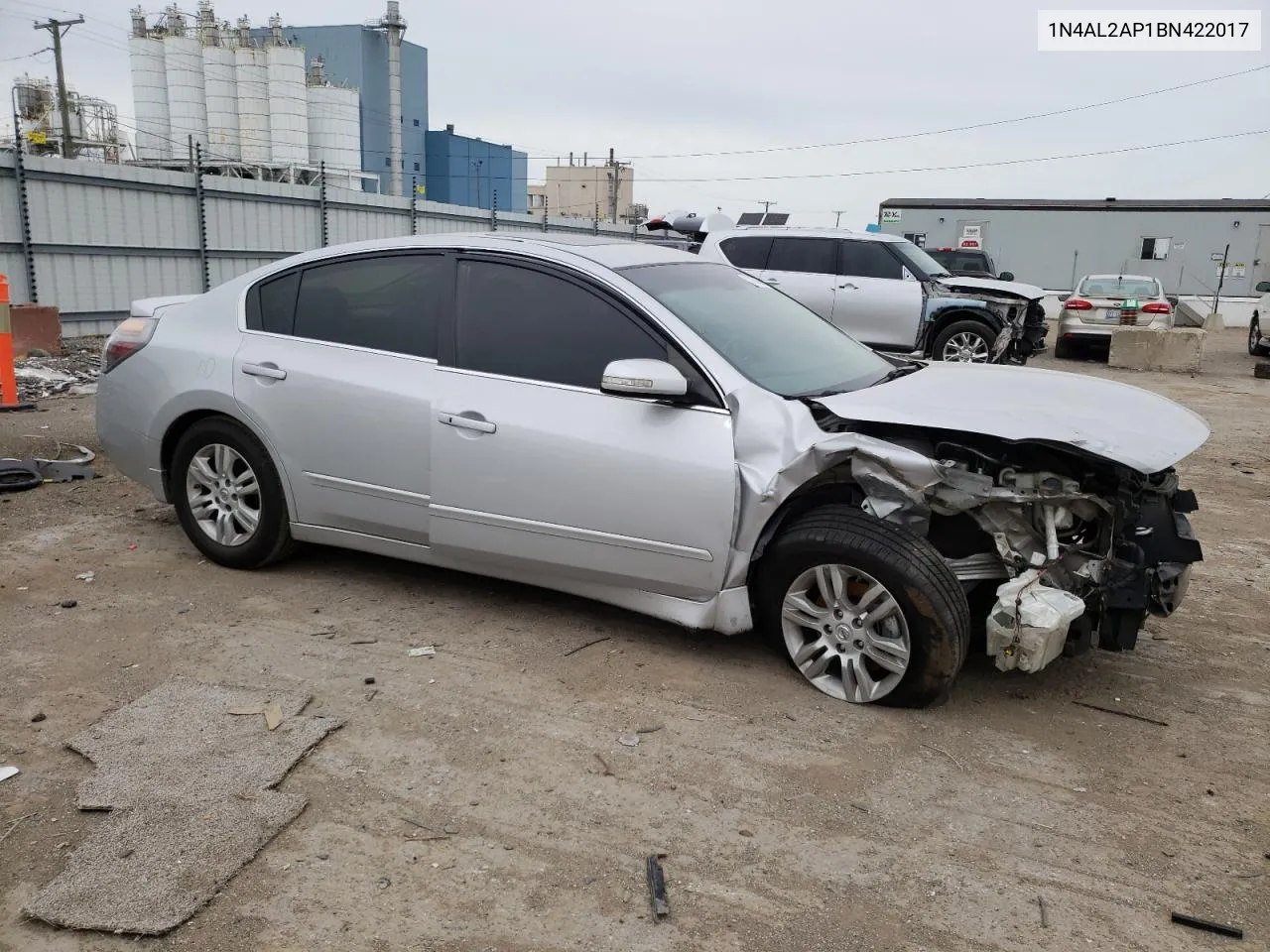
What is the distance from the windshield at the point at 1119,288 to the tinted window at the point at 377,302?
1624 cm

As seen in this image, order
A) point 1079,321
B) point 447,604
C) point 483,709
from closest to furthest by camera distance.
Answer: point 483,709 → point 447,604 → point 1079,321

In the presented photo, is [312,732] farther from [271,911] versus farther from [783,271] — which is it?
[783,271]

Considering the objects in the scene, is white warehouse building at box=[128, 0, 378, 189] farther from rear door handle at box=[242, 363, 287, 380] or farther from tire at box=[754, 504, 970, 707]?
tire at box=[754, 504, 970, 707]

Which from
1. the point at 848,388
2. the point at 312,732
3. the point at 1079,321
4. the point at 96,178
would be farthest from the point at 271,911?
the point at 1079,321

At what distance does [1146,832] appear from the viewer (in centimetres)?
307

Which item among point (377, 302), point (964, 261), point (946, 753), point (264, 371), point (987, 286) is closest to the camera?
point (946, 753)

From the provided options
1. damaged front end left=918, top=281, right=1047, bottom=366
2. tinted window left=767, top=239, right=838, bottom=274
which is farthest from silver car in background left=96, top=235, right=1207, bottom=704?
damaged front end left=918, top=281, right=1047, bottom=366

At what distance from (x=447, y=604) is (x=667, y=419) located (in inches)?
60.6

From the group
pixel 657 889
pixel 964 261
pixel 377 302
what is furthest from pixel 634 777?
pixel 964 261

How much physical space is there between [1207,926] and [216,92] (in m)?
39.6

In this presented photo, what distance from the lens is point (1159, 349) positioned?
16719mm

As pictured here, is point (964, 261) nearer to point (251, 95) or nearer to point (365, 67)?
point (251, 95)

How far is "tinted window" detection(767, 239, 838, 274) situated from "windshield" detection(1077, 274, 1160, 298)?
7.31 meters

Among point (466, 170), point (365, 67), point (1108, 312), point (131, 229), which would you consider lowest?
point (1108, 312)
